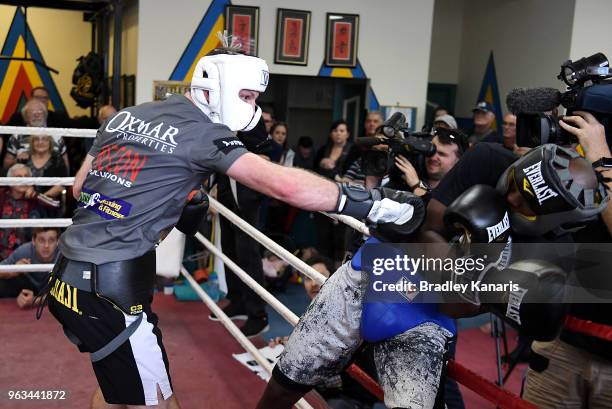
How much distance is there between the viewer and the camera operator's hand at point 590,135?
1.62 metres

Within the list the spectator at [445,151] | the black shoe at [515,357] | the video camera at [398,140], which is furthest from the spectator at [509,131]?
the video camera at [398,140]

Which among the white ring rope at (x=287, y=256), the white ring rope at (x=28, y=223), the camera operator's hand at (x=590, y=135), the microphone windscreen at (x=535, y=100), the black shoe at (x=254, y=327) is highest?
the microphone windscreen at (x=535, y=100)

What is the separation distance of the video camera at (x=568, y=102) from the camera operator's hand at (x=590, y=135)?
0.09 ft

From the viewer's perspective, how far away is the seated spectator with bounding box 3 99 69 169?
4.60 metres

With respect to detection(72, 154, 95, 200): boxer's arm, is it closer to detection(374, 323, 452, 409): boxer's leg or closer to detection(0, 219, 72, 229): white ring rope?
detection(374, 323, 452, 409): boxer's leg

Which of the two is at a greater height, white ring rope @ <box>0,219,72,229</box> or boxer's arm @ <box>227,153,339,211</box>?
boxer's arm @ <box>227,153,339,211</box>

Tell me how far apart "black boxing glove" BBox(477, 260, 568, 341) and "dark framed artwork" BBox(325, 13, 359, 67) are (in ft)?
16.7

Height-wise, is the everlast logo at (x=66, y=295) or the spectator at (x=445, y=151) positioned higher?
the spectator at (x=445, y=151)

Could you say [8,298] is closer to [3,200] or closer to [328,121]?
[3,200]

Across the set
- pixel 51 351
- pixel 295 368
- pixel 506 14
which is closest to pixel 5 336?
pixel 51 351

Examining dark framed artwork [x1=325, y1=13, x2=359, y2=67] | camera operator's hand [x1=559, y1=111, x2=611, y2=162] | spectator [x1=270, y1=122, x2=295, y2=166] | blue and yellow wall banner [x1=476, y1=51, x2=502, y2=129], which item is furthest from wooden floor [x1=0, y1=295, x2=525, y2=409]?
blue and yellow wall banner [x1=476, y1=51, x2=502, y2=129]

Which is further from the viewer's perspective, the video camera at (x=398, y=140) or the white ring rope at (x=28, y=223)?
the white ring rope at (x=28, y=223)

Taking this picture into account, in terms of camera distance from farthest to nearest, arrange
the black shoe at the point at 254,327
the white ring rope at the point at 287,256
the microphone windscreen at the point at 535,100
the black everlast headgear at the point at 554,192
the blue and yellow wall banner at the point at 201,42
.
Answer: the blue and yellow wall banner at the point at 201,42
the black shoe at the point at 254,327
the white ring rope at the point at 287,256
the microphone windscreen at the point at 535,100
the black everlast headgear at the point at 554,192

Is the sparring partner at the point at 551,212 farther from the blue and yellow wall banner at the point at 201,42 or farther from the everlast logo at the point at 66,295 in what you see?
the blue and yellow wall banner at the point at 201,42
